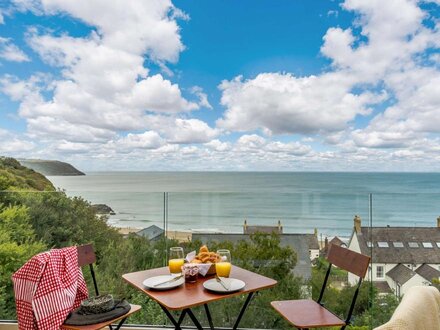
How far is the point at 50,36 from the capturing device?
10.8m

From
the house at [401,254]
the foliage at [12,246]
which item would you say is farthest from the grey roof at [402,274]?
the foliage at [12,246]

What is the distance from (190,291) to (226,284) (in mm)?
216

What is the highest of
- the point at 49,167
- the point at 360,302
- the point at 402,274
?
the point at 49,167

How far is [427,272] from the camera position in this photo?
2625 mm

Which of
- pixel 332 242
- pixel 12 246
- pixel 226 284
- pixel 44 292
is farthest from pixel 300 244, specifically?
pixel 12 246

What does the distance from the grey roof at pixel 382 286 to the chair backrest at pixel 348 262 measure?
0.49m

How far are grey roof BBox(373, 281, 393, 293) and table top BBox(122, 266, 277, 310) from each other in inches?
49.9

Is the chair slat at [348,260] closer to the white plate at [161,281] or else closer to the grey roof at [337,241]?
the grey roof at [337,241]

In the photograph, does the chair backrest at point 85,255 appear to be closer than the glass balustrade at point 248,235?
Yes

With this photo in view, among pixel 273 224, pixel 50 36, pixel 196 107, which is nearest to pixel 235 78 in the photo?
pixel 196 107

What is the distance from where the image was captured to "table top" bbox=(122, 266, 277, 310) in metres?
1.61

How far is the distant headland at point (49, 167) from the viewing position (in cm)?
1703

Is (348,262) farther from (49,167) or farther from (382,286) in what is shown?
(49,167)

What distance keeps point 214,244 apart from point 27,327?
5.03ft
